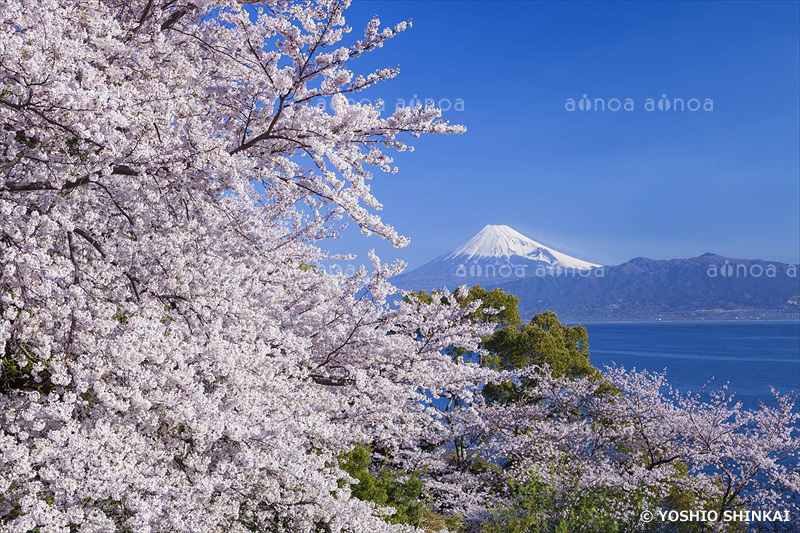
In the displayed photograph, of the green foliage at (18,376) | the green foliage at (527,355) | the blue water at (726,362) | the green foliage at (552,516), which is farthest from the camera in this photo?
the blue water at (726,362)

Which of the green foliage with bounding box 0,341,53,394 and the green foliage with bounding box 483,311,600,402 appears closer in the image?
the green foliage with bounding box 0,341,53,394

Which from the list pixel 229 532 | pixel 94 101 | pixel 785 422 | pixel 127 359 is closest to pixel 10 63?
pixel 94 101

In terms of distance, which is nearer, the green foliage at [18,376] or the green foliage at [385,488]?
the green foliage at [18,376]

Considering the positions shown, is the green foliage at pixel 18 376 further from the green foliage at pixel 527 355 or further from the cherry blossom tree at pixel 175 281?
the green foliage at pixel 527 355

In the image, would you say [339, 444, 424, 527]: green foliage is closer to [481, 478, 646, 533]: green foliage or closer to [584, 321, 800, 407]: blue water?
[481, 478, 646, 533]: green foliage

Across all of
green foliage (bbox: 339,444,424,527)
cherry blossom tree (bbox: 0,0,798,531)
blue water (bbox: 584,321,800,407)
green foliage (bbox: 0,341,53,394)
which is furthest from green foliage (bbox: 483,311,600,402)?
blue water (bbox: 584,321,800,407)

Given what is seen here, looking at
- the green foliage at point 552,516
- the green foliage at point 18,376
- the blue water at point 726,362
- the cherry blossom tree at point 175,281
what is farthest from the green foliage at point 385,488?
the blue water at point 726,362

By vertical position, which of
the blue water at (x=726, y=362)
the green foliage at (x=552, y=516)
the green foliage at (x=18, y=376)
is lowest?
the blue water at (x=726, y=362)

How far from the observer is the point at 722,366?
84688 mm

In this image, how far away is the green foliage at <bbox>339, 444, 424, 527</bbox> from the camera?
7367 millimetres

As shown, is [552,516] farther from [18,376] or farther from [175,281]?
[18,376]

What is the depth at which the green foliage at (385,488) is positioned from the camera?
24.2ft

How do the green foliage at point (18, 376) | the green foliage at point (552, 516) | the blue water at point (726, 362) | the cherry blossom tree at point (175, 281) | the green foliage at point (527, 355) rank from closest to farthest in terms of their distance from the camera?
1. the cherry blossom tree at point (175, 281)
2. the green foliage at point (18, 376)
3. the green foliage at point (552, 516)
4. the green foliage at point (527, 355)
5. the blue water at point (726, 362)

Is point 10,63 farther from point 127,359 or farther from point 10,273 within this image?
point 127,359
